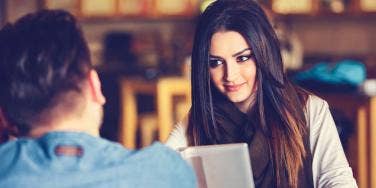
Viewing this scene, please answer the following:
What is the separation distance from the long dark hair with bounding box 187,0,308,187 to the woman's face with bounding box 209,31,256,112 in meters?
0.02

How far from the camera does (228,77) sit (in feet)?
6.32

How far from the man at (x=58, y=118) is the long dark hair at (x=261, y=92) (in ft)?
2.48

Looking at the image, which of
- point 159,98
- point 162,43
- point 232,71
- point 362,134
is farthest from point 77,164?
point 162,43

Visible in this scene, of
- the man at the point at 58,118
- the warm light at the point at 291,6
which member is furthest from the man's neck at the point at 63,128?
the warm light at the point at 291,6

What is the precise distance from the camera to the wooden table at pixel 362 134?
11.9 feet

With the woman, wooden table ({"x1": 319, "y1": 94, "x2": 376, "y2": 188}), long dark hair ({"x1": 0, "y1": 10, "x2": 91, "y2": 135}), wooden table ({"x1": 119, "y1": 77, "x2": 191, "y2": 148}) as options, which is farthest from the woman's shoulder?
wooden table ({"x1": 119, "y1": 77, "x2": 191, "y2": 148})

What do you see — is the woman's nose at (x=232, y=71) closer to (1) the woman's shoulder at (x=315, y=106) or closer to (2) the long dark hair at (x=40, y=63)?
(1) the woman's shoulder at (x=315, y=106)

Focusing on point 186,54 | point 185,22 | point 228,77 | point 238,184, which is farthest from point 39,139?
point 185,22

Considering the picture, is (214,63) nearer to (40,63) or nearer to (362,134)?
(40,63)

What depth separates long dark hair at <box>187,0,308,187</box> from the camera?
1.91 m

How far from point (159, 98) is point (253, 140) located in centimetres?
271

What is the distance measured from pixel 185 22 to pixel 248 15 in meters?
4.23

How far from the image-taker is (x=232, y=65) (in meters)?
1.92

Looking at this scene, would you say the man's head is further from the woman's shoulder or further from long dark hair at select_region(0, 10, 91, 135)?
the woman's shoulder
